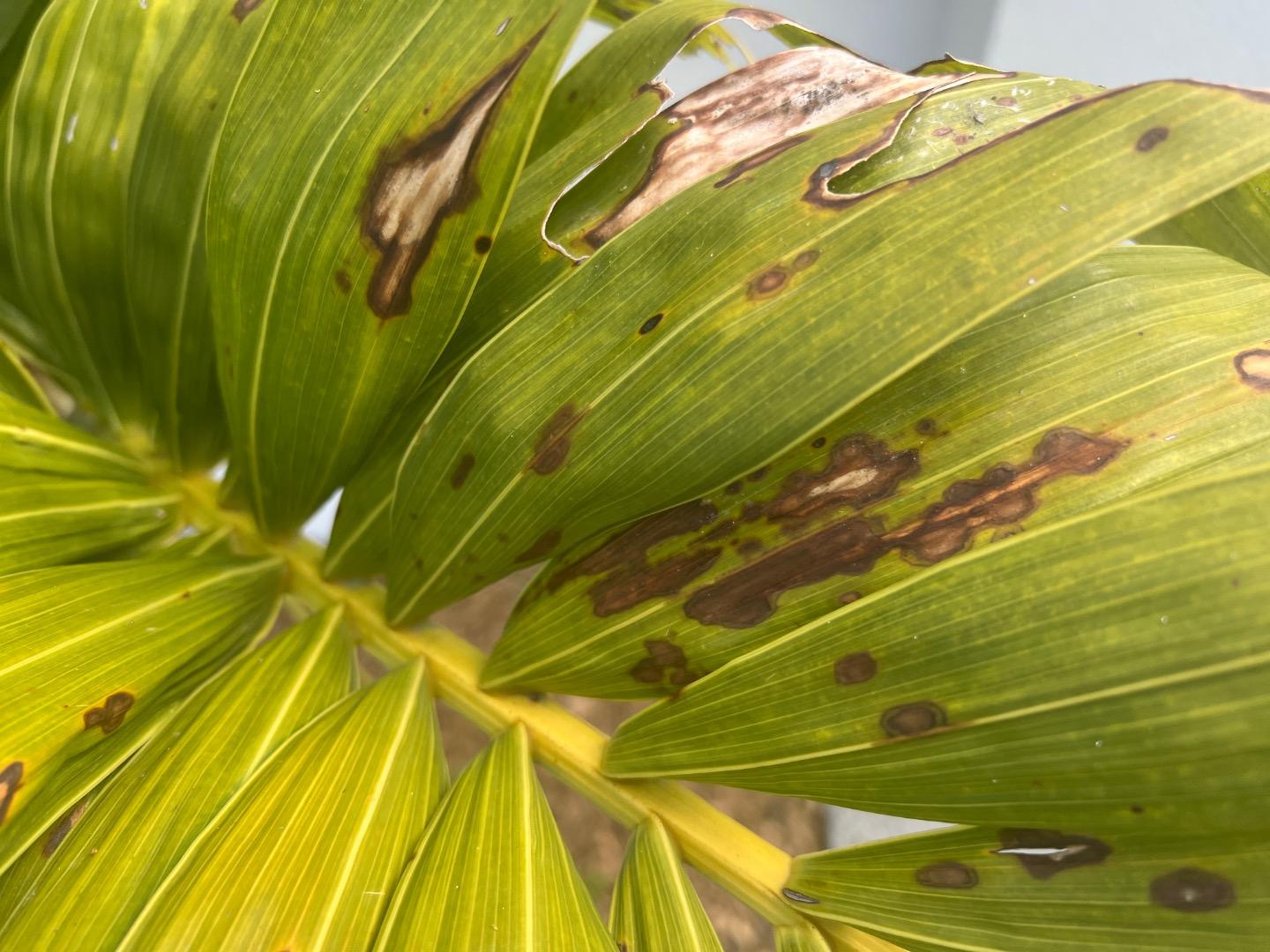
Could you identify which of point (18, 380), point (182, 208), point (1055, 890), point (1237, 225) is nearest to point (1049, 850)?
point (1055, 890)

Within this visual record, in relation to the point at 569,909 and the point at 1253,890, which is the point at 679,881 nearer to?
the point at 569,909

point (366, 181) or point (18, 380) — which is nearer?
point (366, 181)

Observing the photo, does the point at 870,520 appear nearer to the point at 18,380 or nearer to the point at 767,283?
the point at 767,283

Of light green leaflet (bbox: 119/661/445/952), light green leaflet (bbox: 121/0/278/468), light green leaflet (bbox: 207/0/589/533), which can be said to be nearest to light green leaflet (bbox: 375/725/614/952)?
light green leaflet (bbox: 119/661/445/952)

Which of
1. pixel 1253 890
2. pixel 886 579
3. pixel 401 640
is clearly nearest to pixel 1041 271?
pixel 886 579

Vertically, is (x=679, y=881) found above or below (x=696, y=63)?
below

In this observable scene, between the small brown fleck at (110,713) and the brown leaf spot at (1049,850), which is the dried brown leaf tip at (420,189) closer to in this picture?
the small brown fleck at (110,713)
